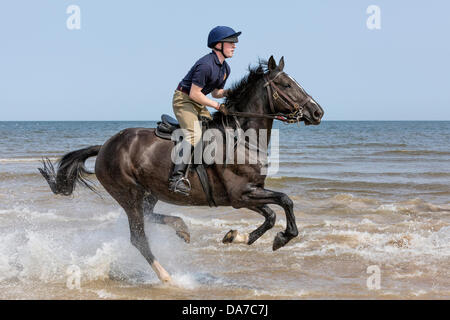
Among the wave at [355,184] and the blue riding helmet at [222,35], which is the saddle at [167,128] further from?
the wave at [355,184]

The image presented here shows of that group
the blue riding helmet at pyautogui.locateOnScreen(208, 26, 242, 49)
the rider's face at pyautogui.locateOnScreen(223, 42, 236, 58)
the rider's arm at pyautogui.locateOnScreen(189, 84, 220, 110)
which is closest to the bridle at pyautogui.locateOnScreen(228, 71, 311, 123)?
the rider's arm at pyautogui.locateOnScreen(189, 84, 220, 110)

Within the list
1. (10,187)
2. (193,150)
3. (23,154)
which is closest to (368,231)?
(193,150)

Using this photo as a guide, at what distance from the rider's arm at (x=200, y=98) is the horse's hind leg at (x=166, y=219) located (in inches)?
69.6

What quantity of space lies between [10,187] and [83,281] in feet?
34.1

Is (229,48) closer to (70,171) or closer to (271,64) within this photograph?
(271,64)

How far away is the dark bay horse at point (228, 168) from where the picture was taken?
5996 millimetres

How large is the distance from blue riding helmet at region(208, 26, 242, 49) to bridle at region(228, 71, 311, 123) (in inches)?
24.9

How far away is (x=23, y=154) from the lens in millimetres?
29406

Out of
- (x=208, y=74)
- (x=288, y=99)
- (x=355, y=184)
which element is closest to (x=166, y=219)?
(x=208, y=74)

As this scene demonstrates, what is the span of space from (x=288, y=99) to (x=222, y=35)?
43.3 inches

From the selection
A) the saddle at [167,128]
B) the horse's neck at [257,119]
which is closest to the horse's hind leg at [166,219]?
the saddle at [167,128]

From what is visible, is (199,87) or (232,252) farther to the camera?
(232,252)

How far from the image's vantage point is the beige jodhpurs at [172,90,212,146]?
6188mm

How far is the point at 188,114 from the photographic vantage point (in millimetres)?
6293
